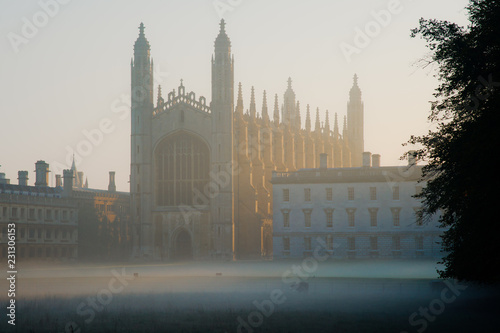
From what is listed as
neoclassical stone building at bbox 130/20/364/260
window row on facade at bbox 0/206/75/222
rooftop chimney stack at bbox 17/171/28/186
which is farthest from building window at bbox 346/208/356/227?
rooftop chimney stack at bbox 17/171/28/186

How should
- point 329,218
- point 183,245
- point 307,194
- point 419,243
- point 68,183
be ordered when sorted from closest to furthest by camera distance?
1. point 419,243
2. point 329,218
3. point 307,194
4. point 183,245
5. point 68,183

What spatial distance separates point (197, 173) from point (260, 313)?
50023 millimetres

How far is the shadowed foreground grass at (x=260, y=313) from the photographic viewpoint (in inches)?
989

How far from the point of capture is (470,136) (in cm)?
2248

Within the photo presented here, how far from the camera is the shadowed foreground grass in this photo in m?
25.1

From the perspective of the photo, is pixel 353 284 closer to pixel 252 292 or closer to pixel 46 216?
pixel 252 292

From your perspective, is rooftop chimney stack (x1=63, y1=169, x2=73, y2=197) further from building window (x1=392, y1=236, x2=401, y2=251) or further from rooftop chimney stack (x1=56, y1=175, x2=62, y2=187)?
building window (x1=392, y1=236, x2=401, y2=251)

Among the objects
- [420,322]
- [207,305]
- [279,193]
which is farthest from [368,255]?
[420,322]

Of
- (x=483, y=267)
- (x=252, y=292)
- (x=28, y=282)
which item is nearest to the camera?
(x=483, y=267)

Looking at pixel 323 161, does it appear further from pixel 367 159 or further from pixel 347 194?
pixel 347 194

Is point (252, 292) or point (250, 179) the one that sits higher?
point (250, 179)

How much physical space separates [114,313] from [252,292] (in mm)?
9851

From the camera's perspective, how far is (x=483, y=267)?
23.9 metres

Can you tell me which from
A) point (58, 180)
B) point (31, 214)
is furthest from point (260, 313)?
point (58, 180)
